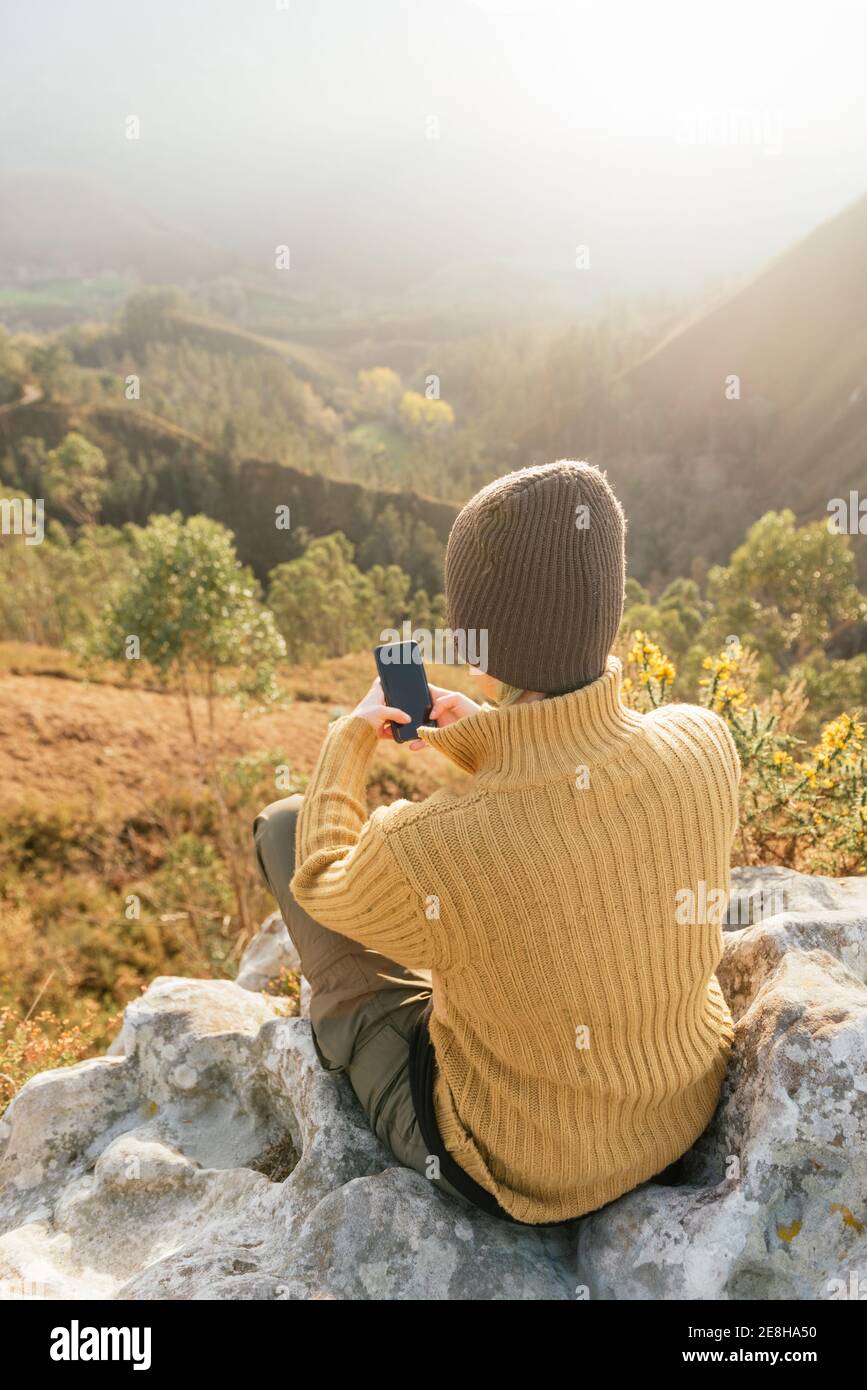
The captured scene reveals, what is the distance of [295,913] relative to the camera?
220cm

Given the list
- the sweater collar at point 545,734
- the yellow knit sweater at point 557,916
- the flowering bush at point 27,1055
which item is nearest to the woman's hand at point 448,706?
the yellow knit sweater at point 557,916

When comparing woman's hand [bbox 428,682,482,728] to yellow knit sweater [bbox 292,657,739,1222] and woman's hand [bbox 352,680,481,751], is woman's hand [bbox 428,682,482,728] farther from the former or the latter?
yellow knit sweater [bbox 292,657,739,1222]

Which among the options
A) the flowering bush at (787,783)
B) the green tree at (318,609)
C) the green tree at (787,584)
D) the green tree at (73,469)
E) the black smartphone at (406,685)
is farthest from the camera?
the green tree at (73,469)

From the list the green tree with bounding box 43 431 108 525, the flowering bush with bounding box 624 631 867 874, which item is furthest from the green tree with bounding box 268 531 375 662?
the flowering bush with bounding box 624 631 867 874

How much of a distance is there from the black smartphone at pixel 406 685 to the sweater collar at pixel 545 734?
1.42 feet

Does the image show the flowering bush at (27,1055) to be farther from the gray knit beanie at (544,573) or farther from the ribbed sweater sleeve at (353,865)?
the gray knit beanie at (544,573)

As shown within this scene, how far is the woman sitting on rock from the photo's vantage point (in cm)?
143

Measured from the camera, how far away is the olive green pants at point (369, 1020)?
2.01 m

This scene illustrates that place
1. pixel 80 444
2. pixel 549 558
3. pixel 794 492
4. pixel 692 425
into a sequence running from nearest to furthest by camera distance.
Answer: pixel 549 558 < pixel 80 444 < pixel 794 492 < pixel 692 425

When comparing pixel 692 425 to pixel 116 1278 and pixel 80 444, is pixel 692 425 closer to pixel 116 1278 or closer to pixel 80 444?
pixel 80 444

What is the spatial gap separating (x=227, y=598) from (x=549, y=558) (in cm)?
563

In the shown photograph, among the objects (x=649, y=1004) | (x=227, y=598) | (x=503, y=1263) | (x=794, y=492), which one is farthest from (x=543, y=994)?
(x=794, y=492)

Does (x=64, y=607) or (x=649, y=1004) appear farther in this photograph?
(x=64, y=607)

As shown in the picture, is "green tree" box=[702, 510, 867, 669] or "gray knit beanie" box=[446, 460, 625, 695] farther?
"green tree" box=[702, 510, 867, 669]
